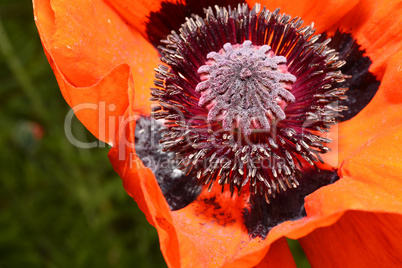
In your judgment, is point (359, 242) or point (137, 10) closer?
point (359, 242)

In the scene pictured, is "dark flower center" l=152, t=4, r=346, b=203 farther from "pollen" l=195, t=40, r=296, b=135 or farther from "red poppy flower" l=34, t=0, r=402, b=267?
"red poppy flower" l=34, t=0, r=402, b=267

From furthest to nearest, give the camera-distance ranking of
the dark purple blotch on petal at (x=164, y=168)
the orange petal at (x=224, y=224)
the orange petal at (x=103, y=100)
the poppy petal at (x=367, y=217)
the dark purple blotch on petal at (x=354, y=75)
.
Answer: the dark purple blotch on petal at (x=354, y=75) < the dark purple blotch on petal at (x=164, y=168) < the orange petal at (x=103, y=100) < the poppy petal at (x=367, y=217) < the orange petal at (x=224, y=224)

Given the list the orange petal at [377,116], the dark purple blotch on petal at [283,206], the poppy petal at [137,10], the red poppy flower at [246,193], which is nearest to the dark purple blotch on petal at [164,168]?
the red poppy flower at [246,193]

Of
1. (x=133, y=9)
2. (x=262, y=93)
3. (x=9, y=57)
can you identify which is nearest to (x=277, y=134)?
(x=262, y=93)

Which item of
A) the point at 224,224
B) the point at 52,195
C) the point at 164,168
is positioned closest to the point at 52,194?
the point at 52,195

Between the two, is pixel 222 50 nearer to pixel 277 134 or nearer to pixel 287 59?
pixel 287 59

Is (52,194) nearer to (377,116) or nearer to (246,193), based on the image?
(246,193)

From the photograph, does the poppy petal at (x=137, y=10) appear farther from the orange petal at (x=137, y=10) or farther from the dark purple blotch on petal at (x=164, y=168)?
the dark purple blotch on petal at (x=164, y=168)
